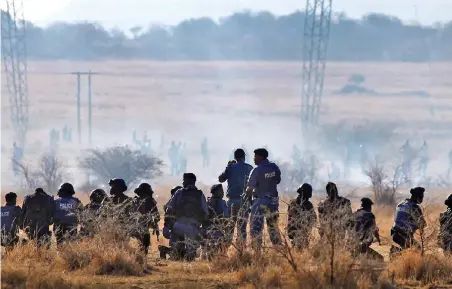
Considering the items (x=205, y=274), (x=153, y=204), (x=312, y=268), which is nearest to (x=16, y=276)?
(x=205, y=274)

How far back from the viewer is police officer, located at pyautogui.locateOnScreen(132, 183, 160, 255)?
16922 mm

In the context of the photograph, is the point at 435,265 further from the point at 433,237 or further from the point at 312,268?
the point at 312,268

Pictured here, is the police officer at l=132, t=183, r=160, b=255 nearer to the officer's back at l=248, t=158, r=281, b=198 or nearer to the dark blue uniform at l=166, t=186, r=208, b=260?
the dark blue uniform at l=166, t=186, r=208, b=260

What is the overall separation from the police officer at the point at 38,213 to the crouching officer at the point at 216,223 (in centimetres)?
242

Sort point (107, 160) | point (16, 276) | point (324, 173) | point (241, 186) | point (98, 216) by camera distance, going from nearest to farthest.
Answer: point (16, 276), point (98, 216), point (241, 186), point (107, 160), point (324, 173)

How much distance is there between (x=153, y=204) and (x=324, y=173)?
93.5 meters

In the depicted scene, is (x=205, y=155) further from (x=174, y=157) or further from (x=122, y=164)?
(x=122, y=164)

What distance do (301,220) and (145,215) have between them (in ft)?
11.4

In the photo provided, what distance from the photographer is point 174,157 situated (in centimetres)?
11438

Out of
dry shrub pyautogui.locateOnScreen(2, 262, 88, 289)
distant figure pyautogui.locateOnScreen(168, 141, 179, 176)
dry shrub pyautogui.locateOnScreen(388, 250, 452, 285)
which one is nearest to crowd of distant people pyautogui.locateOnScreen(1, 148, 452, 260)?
dry shrub pyautogui.locateOnScreen(388, 250, 452, 285)

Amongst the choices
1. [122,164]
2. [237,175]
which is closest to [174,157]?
[122,164]

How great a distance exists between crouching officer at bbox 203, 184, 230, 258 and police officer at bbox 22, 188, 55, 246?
95.4 inches

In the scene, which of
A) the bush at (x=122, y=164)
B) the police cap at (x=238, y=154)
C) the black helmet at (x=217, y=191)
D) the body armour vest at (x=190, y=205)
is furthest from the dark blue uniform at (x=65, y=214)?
the bush at (x=122, y=164)

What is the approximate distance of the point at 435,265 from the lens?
14.5m
